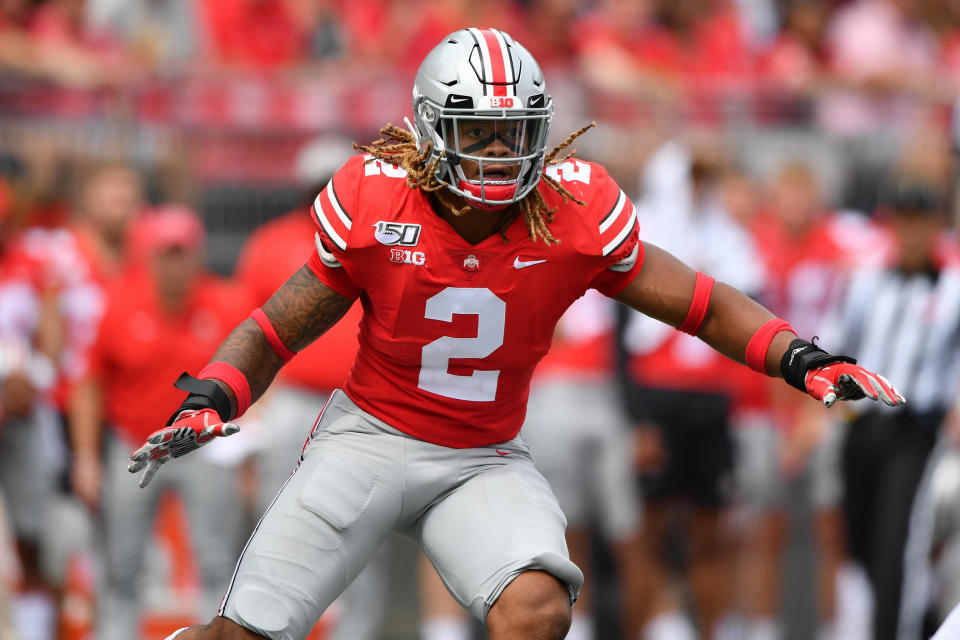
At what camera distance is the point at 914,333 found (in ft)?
23.1

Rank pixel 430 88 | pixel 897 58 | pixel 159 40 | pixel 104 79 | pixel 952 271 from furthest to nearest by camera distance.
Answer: pixel 897 58 → pixel 159 40 → pixel 104 79 → pixel 952 271 → pixel 430 88

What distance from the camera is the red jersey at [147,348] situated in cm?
761

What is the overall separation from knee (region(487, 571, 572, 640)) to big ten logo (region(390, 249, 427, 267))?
3.17ft

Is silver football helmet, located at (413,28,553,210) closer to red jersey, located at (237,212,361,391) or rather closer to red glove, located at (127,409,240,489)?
red glove, located at (127,409,240,489)

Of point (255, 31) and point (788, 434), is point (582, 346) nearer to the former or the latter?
point (788, 434)

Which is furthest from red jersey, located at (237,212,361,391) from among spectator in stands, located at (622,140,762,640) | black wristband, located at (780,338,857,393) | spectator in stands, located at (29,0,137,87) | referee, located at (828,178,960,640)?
black wristband, located at (780,338,857,393)

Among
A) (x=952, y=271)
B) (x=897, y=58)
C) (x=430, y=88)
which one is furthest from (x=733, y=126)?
(x=430, y=88)

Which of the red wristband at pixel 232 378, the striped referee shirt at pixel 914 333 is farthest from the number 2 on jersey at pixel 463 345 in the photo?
the striped referee shirt at pixel 914 333

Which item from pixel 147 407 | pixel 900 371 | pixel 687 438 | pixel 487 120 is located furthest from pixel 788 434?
pixel 487 120

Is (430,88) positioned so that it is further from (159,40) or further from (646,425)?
(159,40)

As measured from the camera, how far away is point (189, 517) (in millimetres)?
7512

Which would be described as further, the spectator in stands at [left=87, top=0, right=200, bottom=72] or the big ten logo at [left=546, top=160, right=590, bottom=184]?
the spectator in stands at [left=87, top=0, right=200, bottom=72]

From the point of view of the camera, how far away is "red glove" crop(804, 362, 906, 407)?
4.31 m

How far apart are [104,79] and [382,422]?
4.97m
